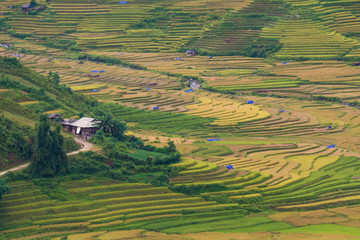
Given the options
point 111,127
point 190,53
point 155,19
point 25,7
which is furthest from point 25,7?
point 111,127

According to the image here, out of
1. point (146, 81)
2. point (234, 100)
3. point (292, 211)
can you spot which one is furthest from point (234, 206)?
point (146, 81)

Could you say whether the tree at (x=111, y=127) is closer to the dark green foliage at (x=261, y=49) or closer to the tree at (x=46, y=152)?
the tree at (x=46, y=152)

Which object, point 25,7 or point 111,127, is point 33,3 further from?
point 111,127

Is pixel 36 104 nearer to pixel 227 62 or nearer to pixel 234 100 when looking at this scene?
pixel 234 100

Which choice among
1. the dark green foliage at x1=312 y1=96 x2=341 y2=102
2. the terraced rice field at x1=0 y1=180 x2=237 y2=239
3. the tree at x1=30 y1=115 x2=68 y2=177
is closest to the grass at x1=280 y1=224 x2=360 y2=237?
the terraced rice field at x1=0 y1=180 x2=237 y2=239

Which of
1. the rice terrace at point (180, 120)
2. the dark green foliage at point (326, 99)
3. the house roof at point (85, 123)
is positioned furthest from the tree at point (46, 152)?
the dark green foliage at point (326, 99)
